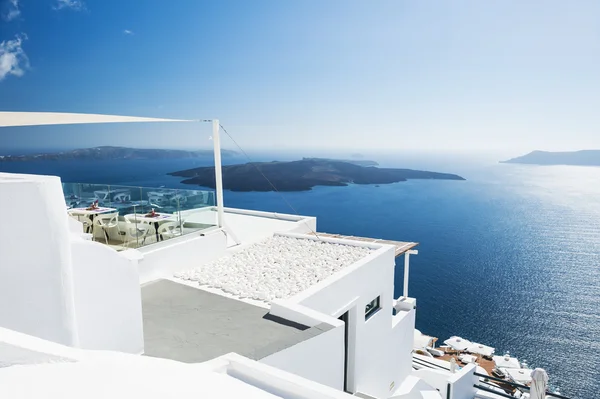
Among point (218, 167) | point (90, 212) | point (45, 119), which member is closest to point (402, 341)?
point (218, 167)

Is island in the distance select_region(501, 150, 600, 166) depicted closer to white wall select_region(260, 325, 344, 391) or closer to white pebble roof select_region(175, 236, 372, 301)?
white pebble roof select_region(175, 236, 372, 301)

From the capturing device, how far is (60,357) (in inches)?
75.6

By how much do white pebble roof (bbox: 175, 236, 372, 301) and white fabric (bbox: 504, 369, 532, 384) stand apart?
14.5m

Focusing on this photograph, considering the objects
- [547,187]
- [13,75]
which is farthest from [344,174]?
[13,75]

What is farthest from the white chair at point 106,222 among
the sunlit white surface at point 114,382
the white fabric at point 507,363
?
the white fabric at point 507,363

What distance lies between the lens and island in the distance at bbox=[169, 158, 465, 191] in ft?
217

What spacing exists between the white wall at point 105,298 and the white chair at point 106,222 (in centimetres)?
378

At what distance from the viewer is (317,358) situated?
5266mm

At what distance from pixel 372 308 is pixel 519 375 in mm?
14391

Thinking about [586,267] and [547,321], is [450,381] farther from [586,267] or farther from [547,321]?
[586,267]

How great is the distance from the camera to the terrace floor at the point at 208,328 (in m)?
4.65

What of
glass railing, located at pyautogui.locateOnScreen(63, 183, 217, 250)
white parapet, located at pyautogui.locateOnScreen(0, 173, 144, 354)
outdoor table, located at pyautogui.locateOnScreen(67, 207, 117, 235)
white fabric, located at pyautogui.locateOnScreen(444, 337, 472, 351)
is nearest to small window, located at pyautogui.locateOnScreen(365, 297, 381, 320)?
glass railing, located at pyautogui.locateOnScreen(63, 183, 217, 250)

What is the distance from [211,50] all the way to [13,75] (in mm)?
18051

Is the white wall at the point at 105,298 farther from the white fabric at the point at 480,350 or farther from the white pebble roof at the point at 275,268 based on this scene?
the white fabric at the point at 480,350
